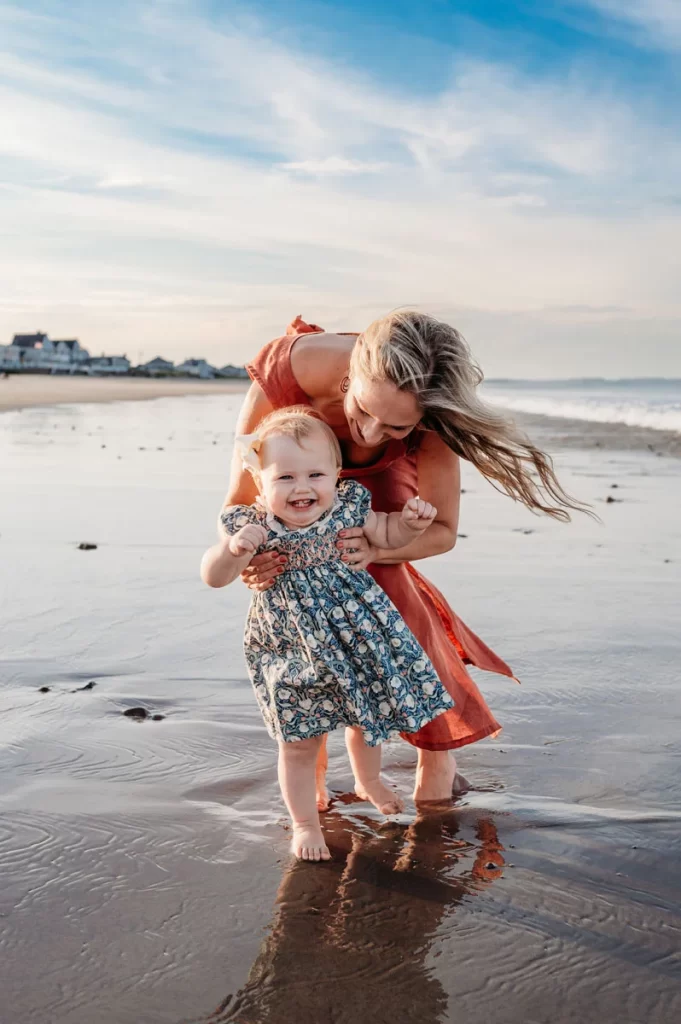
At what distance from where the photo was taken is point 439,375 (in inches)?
114

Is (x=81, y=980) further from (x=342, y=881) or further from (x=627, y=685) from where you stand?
(x=627, y=685)

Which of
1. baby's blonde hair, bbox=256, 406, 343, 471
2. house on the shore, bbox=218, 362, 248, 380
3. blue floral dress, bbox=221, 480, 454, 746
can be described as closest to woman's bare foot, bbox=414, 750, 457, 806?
blue floral dress, bbox=221, 480, 454, 746

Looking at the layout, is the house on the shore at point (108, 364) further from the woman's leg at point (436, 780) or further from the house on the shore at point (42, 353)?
the woman's leg at point (436, 780)

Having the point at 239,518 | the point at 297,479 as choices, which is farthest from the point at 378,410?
the point at 239,518

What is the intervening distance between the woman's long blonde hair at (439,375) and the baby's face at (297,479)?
0.28m

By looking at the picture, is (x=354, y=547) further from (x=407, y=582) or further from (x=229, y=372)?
(x=229, y=372)

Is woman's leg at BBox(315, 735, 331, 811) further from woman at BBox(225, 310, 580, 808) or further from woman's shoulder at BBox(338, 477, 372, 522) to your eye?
woman's shoulder at BBox(338, 477, 372, 522)

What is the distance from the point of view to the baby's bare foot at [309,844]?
8.96ft

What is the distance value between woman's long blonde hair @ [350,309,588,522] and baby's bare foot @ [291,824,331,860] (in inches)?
48.9

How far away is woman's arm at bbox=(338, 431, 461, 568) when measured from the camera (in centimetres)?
327

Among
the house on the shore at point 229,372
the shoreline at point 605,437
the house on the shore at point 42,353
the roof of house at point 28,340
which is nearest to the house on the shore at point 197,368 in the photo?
the house on the shore at point 229,372

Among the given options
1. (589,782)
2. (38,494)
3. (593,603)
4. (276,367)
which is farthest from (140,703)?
(38,494)

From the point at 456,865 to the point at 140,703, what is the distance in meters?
1.57

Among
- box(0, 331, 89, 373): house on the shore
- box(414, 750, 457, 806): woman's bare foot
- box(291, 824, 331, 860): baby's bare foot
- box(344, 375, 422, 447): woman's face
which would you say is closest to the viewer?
box(291, 824, 331, 860): baby's bare foot
